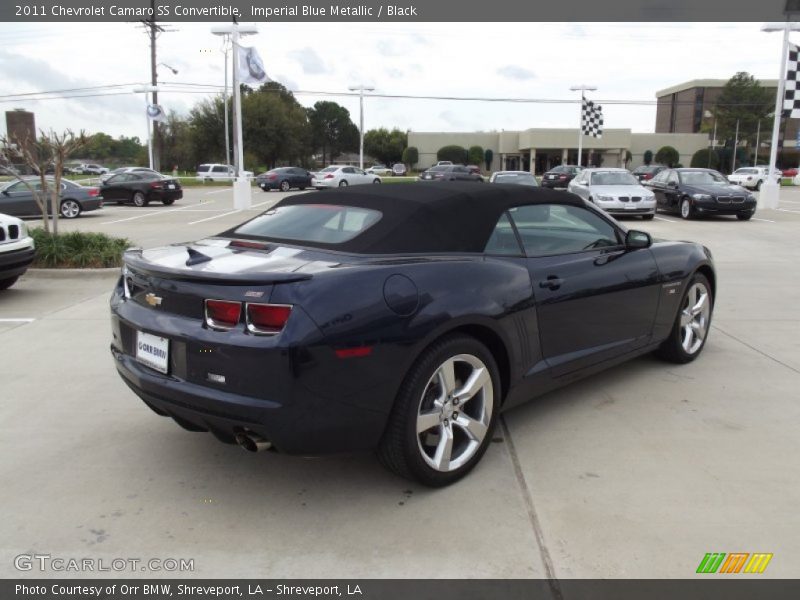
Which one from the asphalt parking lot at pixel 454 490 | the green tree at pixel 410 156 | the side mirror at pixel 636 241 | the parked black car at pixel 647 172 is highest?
the green tree at pixel 410 156

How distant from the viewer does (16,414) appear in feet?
13.7

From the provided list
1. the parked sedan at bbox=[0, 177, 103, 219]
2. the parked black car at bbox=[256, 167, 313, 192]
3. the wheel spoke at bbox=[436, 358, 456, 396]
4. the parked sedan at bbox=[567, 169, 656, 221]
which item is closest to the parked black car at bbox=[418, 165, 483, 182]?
the parked black car at bbox=[256, 167, 313, 192]

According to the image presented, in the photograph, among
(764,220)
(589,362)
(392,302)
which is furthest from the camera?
(764,220)

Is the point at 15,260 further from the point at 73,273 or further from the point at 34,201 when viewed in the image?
the point at 34,201

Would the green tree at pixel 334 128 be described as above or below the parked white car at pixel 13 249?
above

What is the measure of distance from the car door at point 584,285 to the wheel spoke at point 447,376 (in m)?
0.74

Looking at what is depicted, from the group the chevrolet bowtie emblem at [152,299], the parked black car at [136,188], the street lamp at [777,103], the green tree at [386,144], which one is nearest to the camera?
the chevrolet bowtie emblem at [152,299]

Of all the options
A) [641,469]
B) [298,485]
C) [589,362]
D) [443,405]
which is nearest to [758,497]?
[641,469]

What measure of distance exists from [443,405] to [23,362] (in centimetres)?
389

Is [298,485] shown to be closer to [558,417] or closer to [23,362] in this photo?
[558,417]

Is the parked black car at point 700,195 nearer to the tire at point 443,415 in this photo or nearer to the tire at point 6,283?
the tire at point 6,283

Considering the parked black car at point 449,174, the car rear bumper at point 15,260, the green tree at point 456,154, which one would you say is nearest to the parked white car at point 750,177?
the parked black car at point 449,174

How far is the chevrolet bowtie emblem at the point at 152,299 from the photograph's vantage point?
10.1 ft
